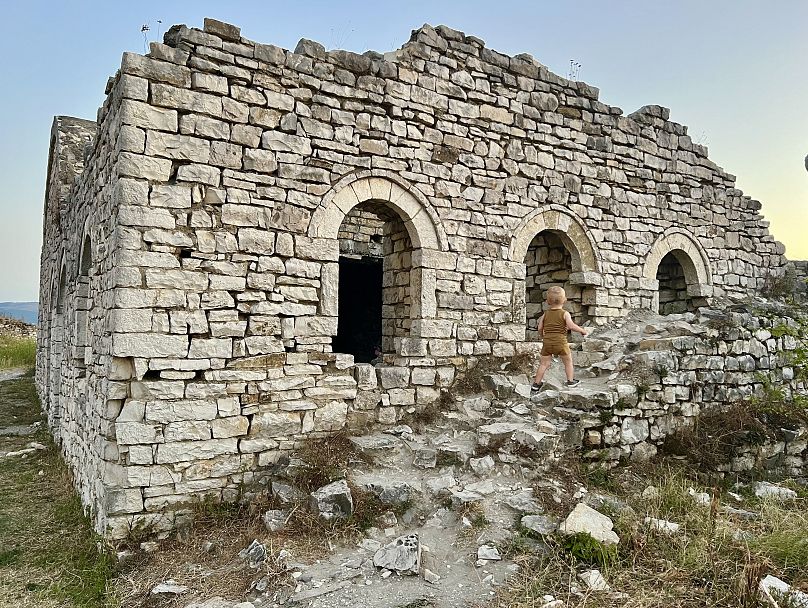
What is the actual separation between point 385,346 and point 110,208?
345 cm

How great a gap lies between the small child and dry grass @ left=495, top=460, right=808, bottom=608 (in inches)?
91.2

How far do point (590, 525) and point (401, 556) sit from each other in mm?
1446

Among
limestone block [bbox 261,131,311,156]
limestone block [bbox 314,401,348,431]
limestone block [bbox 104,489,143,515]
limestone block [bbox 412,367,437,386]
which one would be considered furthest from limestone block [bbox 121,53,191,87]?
limestone block [bbox 412,367,437,386]

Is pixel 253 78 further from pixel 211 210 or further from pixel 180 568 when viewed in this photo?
pixel 180 568

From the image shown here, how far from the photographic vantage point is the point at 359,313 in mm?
11953

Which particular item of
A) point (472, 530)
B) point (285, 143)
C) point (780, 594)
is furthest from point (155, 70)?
point (780, 594)

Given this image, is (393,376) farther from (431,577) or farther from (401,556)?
(431,577)

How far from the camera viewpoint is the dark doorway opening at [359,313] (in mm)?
11695

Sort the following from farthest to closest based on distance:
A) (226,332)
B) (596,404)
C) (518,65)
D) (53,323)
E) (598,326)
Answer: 1. (53,323)
2. (598,326)
3. (518,65)
4. (596,404)
5. (226,332)

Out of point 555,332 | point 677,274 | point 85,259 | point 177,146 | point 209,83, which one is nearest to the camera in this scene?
point 177,146

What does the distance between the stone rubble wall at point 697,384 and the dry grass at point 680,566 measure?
1517mm

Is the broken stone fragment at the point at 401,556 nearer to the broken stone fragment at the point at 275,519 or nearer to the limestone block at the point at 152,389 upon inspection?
the broken stone fragment at the point at 275,519

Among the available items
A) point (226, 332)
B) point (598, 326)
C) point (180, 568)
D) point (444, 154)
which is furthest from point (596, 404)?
point (180, 568)

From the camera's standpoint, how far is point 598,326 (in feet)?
27.2
